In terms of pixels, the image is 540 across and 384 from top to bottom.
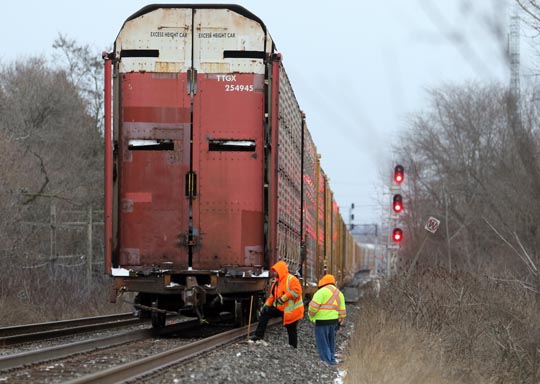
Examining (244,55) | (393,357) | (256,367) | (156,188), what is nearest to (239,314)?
(156,188)

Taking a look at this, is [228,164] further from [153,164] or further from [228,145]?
[153,164]

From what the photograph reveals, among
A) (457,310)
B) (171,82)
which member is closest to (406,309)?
(457,310)

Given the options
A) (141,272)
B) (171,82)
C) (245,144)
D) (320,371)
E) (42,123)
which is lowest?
(320,371)

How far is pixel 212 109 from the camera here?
13.8 metres

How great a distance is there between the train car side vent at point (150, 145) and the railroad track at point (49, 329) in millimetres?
3370

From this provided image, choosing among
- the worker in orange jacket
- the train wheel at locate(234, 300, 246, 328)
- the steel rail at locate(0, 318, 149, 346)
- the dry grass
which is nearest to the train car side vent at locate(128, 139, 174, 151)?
the worker in orange jacket

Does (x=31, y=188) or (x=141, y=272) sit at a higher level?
(x=31, y=188)

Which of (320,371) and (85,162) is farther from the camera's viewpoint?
(85,162)

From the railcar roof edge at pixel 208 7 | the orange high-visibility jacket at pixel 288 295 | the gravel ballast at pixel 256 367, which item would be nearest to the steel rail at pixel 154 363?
the gravel ballast at pixel 256 367

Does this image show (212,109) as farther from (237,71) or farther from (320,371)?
(320,371)

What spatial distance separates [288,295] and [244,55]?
3.76m

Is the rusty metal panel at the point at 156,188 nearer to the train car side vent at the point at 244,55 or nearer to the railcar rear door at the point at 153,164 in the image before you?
the railcar rear door at the point at 153,164

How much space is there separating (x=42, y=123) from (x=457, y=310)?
1231 inches

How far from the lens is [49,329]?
1697 centimetres
